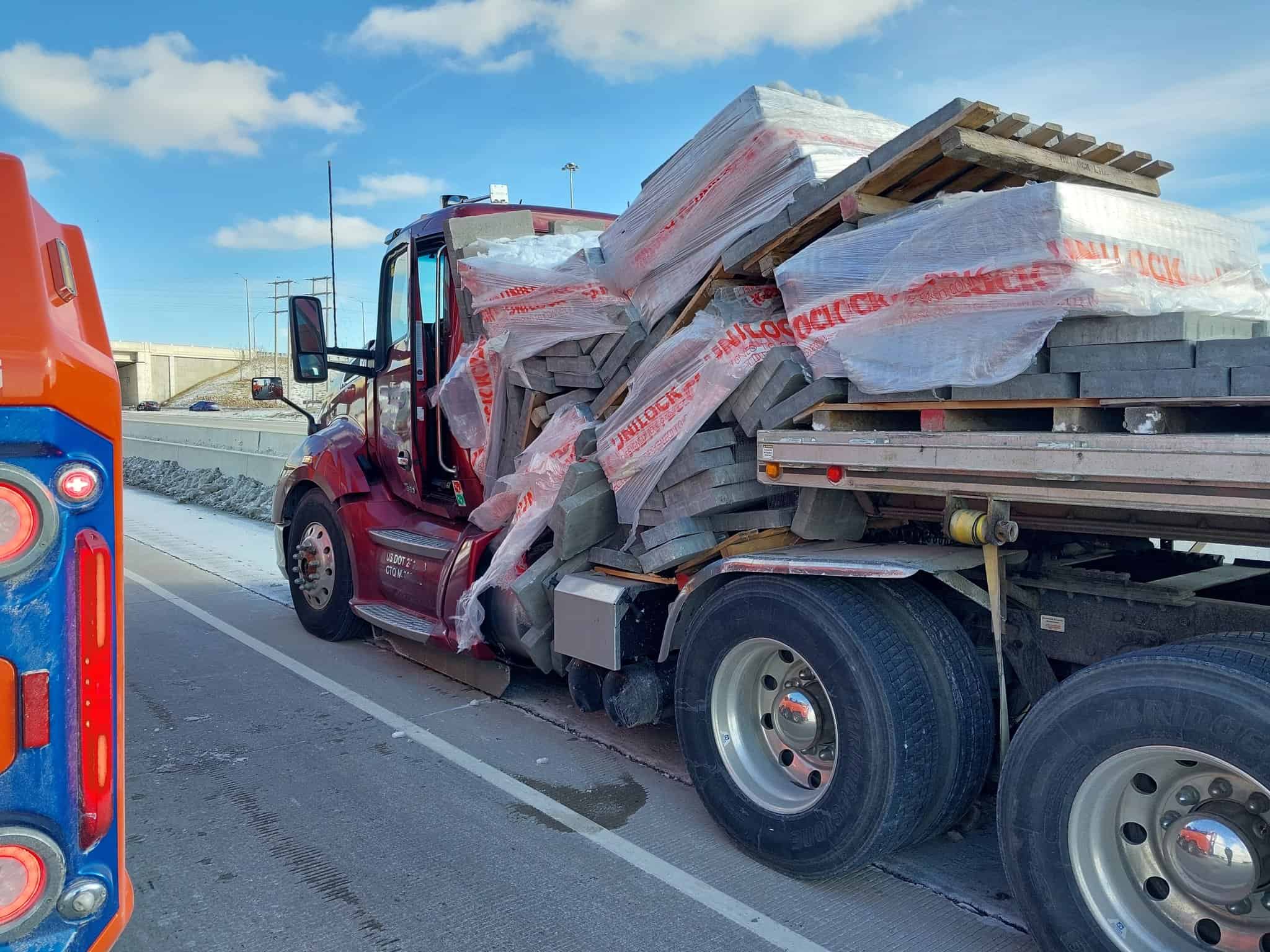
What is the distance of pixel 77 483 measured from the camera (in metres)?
2.07

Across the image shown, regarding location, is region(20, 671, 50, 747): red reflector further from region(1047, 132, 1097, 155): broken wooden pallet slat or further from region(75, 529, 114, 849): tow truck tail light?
region(1047, 132, 1097, 155): broken wooden pallet slat

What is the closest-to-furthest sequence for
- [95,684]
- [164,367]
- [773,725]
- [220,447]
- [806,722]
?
[95,684]
[806,722]
[773,725]
[220,447]
[164,367]

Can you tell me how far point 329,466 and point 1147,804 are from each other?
18.5ft

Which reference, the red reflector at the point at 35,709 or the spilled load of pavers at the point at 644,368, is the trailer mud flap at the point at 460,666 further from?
the red reflector at the point at 35,709

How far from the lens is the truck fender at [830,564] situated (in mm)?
3328

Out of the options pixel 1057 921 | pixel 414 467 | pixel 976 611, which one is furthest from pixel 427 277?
pixel 1057 921

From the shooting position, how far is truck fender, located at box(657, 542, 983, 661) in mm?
3328

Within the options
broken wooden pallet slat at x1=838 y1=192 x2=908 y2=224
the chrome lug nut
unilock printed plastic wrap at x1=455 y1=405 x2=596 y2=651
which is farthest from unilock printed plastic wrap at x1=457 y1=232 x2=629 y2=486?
the chrome lug nut

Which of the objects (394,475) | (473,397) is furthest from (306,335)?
(473,397)

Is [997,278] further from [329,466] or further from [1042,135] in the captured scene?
[329,466]

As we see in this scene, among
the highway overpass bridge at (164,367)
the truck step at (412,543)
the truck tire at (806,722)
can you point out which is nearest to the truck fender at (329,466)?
A: the truck step at (412,543)

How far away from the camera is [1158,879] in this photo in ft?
8.81

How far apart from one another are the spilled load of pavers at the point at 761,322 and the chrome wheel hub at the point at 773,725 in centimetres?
49

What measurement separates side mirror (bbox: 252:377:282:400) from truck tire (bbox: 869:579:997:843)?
4.91m
